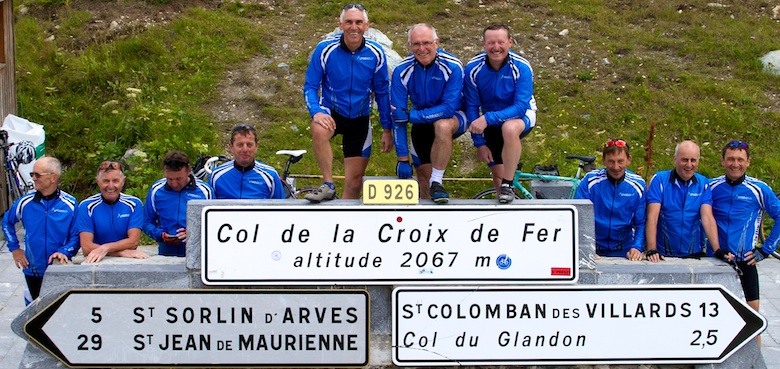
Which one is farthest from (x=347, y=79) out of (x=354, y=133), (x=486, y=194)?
(x=486, y=194)

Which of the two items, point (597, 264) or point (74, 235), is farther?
point (74, 235)

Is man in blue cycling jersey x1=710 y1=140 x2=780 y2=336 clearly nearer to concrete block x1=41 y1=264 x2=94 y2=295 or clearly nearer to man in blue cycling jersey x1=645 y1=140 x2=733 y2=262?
man in blue cycling jersey x1=645 y1=140 x2=733 y2=262

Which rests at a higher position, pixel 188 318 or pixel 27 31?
pixel 27 31

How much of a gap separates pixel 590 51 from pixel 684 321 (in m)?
10.3

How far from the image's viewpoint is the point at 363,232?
493cm

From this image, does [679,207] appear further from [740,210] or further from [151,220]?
[151,220]

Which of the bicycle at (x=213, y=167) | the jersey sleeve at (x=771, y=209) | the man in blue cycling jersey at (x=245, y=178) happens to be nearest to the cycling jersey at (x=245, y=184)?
the man in blue cycling jersey at (x=245, y=178)

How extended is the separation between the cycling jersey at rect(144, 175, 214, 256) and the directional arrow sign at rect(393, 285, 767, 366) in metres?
2.13

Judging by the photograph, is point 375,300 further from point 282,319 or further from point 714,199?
point 714,199

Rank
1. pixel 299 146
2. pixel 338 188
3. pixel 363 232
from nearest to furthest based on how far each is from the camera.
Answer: pixel 363 232 < pixel 338 188 < pixel 299 146

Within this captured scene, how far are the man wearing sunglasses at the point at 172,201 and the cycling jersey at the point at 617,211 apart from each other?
9.42 feet

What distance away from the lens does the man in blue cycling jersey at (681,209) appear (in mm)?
6109

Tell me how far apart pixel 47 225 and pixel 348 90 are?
2526 mm

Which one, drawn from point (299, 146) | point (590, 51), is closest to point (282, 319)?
point (299, 146)
